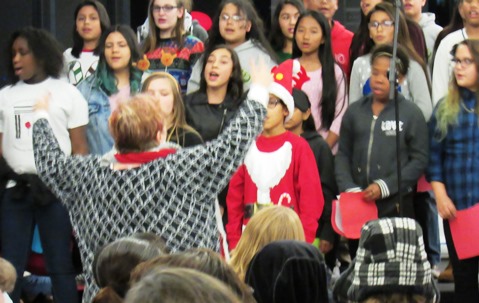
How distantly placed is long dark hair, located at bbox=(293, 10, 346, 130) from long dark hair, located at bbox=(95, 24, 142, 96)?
1127mm

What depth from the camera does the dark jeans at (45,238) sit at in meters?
8.06

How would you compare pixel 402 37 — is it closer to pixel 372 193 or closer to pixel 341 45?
pixel 341 45

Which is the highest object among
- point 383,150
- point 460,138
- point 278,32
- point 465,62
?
point 278,32

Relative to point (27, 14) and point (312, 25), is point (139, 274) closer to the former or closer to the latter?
point (312, 25)

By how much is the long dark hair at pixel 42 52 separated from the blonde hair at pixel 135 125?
109 inches

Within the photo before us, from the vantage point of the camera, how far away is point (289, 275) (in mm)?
5094

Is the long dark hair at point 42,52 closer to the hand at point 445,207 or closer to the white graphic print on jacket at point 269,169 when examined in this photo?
the white graphic print on jacket at point 269,169

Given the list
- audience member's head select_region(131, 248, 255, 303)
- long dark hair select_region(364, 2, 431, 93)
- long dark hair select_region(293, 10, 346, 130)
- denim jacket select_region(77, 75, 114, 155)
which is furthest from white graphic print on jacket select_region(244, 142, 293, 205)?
audience member's head select_region(131, 248, 255, 303)

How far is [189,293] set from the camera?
103 inches

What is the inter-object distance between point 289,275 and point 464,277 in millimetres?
2858

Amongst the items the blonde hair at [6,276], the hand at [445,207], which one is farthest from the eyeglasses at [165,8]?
the blonde hair at [6,276]

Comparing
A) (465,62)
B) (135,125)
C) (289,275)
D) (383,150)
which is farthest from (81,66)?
(289,275)

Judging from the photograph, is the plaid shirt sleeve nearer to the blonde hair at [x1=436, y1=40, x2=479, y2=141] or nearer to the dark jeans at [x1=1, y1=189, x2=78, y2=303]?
the blonde hair at [x1=436, y1=40, x2=479, y2=141]

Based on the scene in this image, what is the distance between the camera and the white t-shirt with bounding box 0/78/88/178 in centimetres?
830
